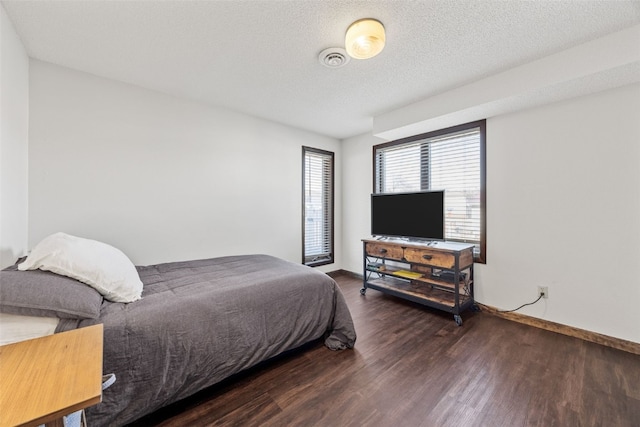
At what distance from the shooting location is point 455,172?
323 centimetres

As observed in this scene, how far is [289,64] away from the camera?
7.28 ft

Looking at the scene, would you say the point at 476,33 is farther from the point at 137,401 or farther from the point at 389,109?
the point at 137,401

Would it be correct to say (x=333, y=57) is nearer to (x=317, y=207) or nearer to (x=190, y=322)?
(x=190, y=322)

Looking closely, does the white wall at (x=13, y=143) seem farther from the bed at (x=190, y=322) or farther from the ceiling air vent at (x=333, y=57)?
the ceiling air vent at (x=333, y=57)

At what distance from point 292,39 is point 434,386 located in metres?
2.61

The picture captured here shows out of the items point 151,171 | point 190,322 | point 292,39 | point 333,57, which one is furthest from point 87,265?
point 333,57

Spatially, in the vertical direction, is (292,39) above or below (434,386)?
above

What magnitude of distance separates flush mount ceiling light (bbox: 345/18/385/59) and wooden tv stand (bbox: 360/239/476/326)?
200cm

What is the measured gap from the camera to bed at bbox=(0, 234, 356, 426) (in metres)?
1.27

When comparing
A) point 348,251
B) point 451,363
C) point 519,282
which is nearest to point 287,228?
point 348,251

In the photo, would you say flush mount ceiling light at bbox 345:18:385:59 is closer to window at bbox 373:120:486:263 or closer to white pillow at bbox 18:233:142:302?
window at bbox 373:120:486:263

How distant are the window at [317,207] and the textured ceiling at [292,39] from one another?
1.54 metres

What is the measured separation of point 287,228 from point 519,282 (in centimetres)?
284

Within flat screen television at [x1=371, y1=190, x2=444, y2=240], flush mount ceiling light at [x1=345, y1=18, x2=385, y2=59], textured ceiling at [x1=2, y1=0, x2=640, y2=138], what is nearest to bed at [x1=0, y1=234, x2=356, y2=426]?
flat screen television at [x1=371, y1=190, x2=444, y2=240]
